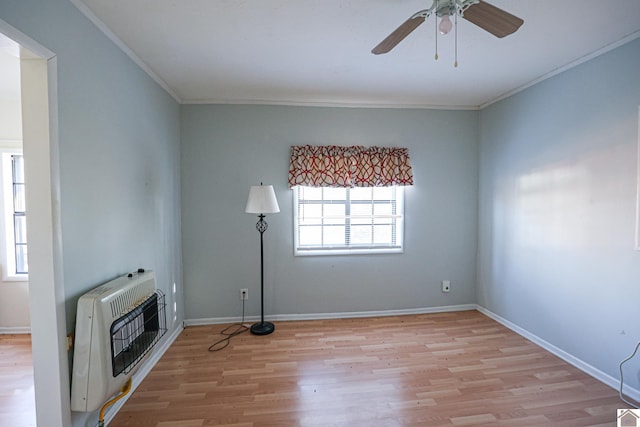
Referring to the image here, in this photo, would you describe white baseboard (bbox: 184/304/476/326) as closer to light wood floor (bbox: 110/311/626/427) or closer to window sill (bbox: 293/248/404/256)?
light wood floor (bbox: 110/311/626/427)

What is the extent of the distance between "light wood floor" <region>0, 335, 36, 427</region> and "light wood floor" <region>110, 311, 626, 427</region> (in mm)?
626

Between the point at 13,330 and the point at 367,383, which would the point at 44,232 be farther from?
the point at 13,330

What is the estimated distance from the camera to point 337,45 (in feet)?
6.72

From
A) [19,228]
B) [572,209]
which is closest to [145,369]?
[19,228]

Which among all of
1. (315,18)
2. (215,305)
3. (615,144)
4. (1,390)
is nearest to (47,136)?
(315,18)

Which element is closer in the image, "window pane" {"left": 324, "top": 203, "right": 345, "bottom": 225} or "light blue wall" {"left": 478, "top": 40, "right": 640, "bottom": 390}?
"light blue wall" {"left": 478, "top": 40, "right": 640, "bottom": 390}

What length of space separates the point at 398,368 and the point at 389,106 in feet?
8.92

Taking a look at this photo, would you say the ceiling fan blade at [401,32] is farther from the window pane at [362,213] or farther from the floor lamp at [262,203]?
the window pane at [362,213]

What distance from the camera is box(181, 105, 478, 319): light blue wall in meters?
3.14

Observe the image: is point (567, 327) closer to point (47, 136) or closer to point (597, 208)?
point (597, 208)

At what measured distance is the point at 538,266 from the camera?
2.71m

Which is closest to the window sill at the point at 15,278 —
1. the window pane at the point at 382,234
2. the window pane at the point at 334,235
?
the window pane at the point at 334,235

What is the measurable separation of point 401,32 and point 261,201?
1.85 meters

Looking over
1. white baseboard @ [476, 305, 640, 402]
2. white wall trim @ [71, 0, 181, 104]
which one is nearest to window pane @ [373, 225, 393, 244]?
white baseboard @ [476, 305, 640, 402]
